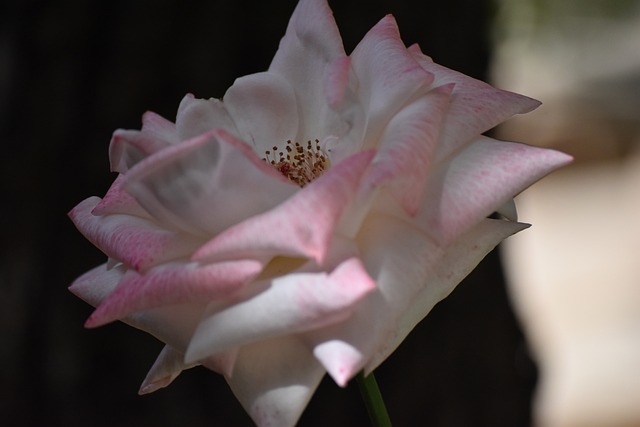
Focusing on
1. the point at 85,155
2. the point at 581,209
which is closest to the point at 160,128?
the point at 85,155

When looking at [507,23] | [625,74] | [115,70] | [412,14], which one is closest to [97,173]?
[115,70]

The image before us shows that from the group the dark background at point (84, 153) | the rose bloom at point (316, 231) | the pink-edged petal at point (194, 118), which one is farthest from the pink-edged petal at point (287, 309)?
the dark background at point (84, 153)

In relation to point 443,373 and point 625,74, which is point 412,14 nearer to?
point 443,373

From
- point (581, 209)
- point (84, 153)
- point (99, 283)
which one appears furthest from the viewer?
point (581, 209)

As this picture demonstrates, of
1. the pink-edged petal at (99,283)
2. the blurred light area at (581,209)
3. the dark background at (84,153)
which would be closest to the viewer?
the pink-edged petal at (99,283)

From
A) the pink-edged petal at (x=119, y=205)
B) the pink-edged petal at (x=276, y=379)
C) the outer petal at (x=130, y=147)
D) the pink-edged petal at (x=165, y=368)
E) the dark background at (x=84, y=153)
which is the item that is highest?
the outer petal at (x=130, y=147)

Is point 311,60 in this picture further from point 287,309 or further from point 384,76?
point 287,309

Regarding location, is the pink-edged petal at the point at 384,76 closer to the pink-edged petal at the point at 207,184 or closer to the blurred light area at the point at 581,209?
the pink-edged petal at the point at 207,184
